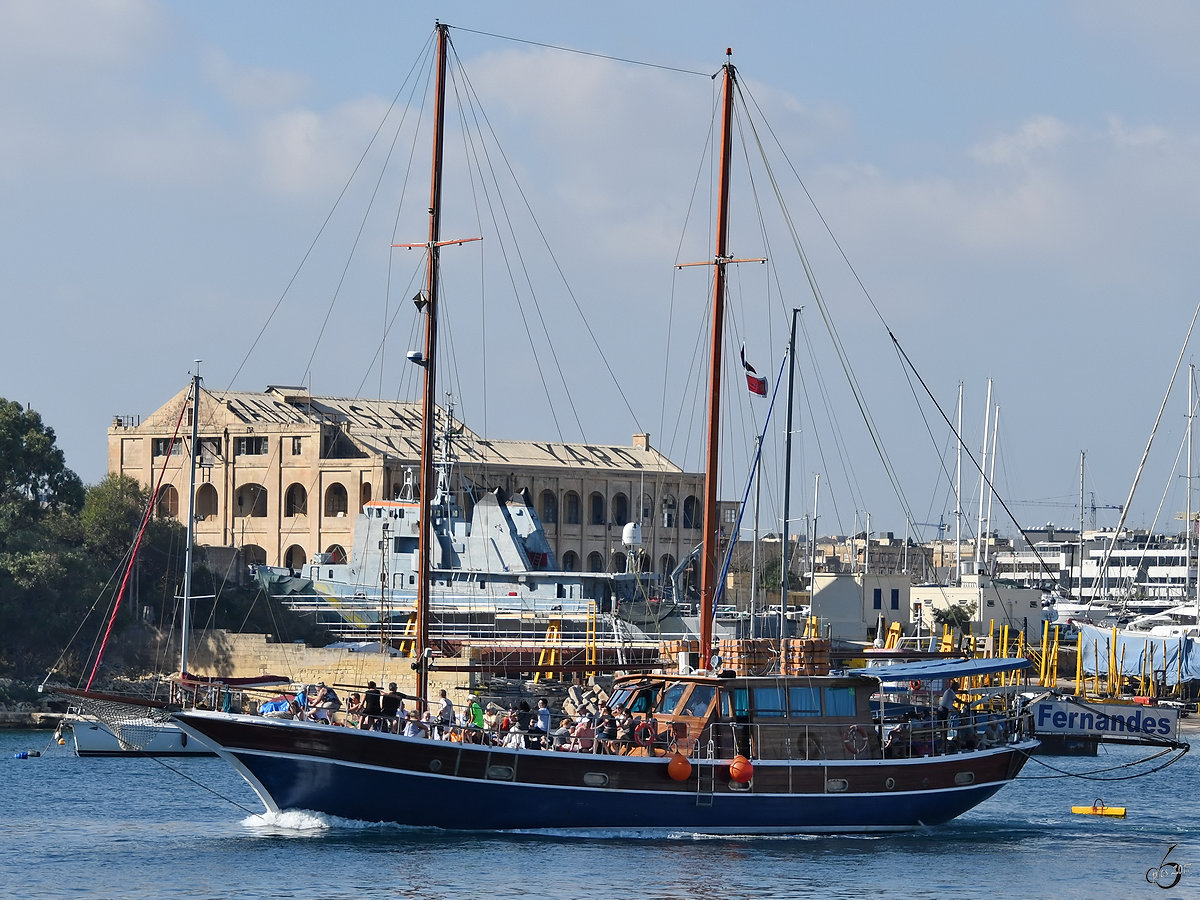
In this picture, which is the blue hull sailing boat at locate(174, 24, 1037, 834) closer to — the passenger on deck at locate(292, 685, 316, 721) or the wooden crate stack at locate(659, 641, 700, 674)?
the wooden crate stack at locate(659, 641, 700, 674)

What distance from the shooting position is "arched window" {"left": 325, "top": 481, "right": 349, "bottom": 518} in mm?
119812

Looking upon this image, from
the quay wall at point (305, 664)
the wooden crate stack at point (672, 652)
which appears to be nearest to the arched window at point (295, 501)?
the quay wall at point (305, 664)

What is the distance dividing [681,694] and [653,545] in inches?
3589

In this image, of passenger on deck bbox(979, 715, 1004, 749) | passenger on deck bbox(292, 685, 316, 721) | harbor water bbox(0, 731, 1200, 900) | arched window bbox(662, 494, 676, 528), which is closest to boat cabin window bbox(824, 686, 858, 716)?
harbor water bbox(0, 731, 1200, 900)

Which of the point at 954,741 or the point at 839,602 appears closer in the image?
the point at 954,741

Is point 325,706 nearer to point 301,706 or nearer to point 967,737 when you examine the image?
point 301,706

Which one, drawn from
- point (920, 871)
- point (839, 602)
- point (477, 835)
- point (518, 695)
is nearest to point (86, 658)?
point (518, 695)

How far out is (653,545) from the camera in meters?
128

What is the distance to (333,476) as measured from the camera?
392 feet

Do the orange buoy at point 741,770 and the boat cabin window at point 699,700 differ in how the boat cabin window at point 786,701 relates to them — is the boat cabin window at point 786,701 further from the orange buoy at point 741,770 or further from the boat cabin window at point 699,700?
the orange buoy at point 741,770

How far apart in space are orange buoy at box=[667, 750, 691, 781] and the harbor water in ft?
4.21

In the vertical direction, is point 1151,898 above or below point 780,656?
below

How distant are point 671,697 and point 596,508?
97548 millimetres

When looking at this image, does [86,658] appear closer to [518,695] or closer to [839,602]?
[518,695]
